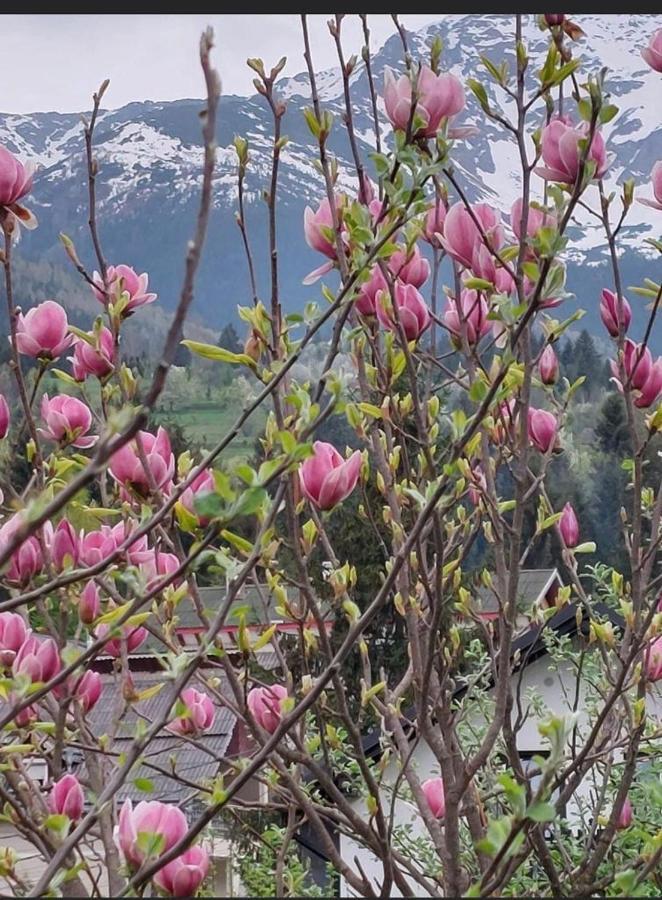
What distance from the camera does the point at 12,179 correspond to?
0.54 metres

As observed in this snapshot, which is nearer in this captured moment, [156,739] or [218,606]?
[218,606]

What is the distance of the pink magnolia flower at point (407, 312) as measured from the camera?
0.63 metres

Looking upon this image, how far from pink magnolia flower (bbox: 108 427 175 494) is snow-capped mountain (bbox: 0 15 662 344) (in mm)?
105

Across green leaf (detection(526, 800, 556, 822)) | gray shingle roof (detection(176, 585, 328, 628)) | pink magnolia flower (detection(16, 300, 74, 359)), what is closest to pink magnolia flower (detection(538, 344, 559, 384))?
gray shingle roof (detection(176, 585, 328, 628))

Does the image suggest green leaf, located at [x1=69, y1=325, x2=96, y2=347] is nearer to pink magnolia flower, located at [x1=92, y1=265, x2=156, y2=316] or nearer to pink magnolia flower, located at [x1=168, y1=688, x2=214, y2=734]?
pink magnolia flower, located at [x1=92, y1=265, x2=156, y2=316]

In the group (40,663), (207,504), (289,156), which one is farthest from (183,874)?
(289,156)

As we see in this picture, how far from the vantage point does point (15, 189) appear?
1.77 ft

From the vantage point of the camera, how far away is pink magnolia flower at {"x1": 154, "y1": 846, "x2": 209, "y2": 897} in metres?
0.47

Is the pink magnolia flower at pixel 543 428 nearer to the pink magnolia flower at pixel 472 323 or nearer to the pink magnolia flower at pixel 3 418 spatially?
the pink magnolia flower at pixel 472 323

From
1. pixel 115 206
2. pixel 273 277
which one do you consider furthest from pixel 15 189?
pixel 115 206

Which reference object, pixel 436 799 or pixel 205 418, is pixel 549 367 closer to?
pixel 436 799

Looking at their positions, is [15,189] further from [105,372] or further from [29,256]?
[29,256]

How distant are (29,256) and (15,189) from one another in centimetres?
63

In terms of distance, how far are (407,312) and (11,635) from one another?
0.31 meters
